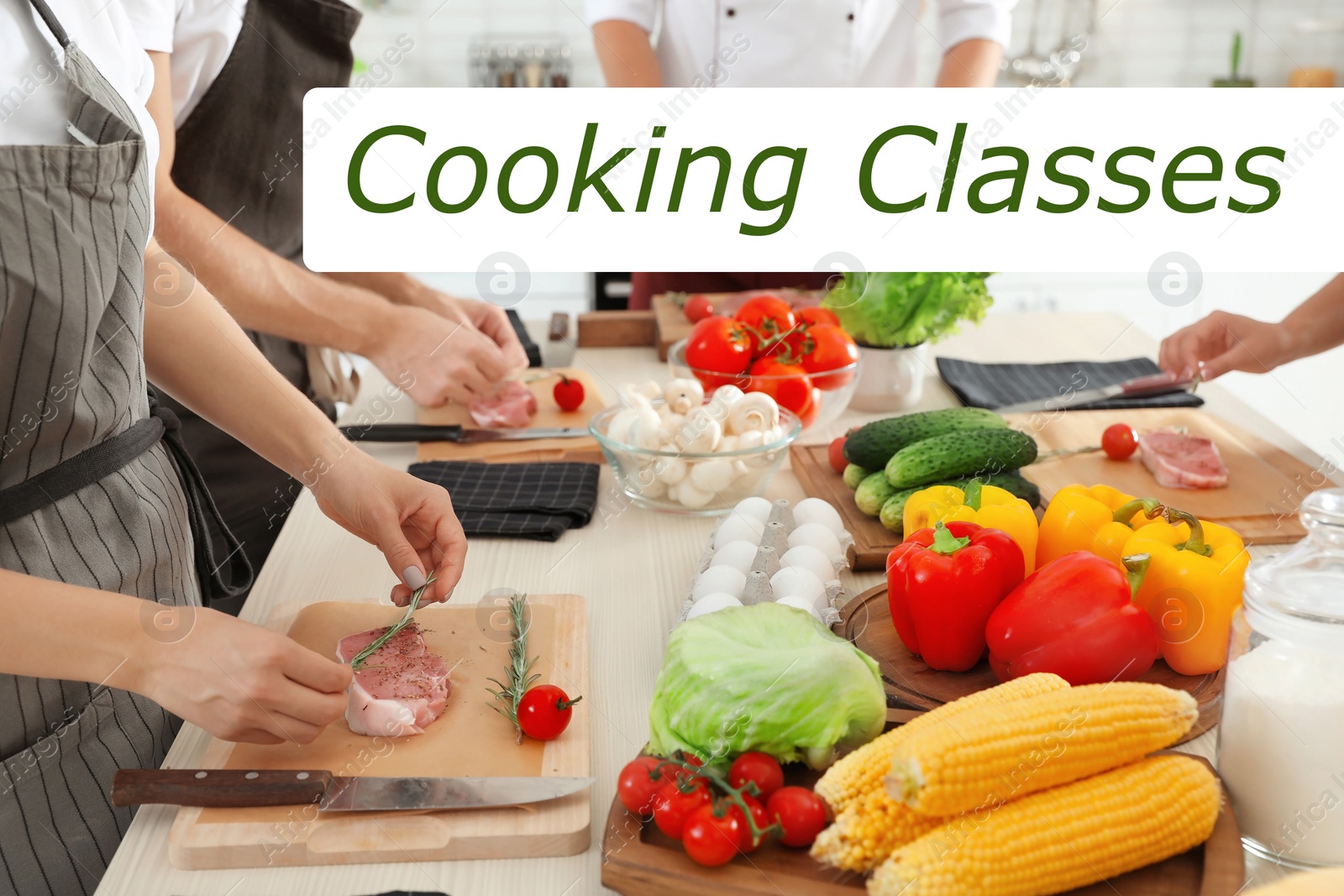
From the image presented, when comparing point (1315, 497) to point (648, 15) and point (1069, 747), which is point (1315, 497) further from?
point (648, 15)

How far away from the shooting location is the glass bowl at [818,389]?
1.59 meters

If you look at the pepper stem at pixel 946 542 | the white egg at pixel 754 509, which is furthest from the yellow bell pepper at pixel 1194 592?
the white egg at pixel 754 509

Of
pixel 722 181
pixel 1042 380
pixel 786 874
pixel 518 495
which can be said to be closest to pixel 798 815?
pixel 786 874

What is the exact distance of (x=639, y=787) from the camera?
74cm

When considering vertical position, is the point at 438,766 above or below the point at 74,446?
below

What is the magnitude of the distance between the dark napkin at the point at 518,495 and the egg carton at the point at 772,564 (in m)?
0.20

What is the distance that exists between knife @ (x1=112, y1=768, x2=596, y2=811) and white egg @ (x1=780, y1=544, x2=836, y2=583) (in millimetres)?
357

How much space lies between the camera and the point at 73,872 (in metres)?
0.96

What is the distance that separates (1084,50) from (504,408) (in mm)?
3304

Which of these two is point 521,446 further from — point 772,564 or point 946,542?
→ point 946,542

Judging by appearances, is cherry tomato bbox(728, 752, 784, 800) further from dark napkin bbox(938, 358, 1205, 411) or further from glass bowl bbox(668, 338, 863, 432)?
dark napkin bbox(938, 358, 1205, 411)

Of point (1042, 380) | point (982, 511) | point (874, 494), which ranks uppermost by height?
point (982, 511)

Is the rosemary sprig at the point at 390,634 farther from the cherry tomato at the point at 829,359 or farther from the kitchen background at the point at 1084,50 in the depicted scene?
the kitchen background at the point at 1084,50

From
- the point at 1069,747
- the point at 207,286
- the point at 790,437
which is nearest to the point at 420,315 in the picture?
the point at 207,286
